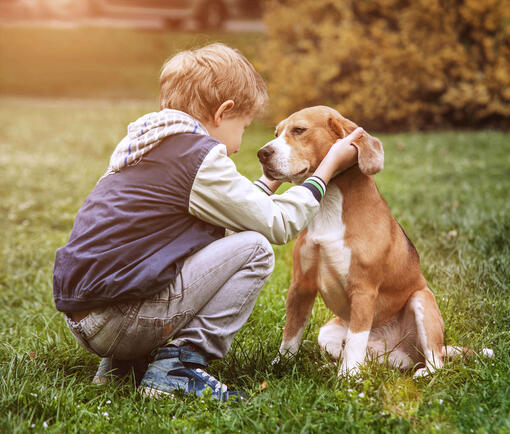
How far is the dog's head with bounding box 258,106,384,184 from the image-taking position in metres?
2.69

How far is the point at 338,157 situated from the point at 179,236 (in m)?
0.79

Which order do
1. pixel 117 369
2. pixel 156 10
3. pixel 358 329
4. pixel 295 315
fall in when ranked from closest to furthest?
1. pixel 358 329
2. pixel 117 369
3. pixel 295 315
4. pixel 156 10

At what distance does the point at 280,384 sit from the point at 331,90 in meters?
8.56

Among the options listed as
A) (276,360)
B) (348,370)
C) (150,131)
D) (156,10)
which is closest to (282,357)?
(276,360)

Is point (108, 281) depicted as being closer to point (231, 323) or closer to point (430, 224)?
point (231, 323)

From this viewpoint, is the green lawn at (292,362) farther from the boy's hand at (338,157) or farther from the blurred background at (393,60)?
the blurred background at (393,60)

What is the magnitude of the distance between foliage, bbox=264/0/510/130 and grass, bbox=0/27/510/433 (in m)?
1.28

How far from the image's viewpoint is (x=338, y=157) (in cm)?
258

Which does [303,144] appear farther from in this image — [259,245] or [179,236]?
[179,236]

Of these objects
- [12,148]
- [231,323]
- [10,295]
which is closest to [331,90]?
[12,148]

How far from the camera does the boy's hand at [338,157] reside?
2.57 metres

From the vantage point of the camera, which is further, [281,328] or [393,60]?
[393,60]

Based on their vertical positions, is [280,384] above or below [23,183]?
above

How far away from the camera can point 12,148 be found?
30.1ft
